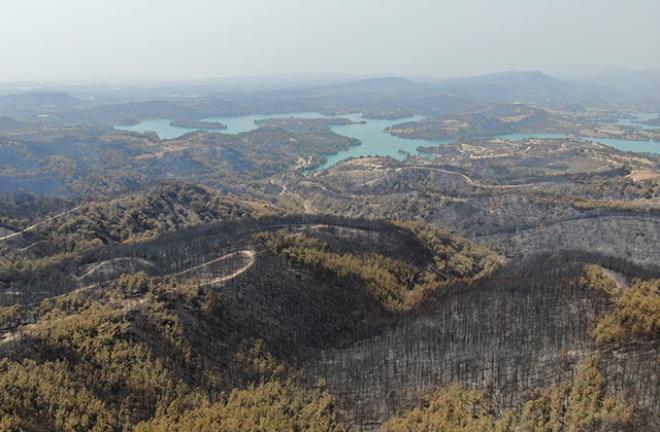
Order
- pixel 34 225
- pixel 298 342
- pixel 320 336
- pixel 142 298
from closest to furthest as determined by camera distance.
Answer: pixel 142 298 → pixel 298 342 → pixel 320 336 → pixel 34 225

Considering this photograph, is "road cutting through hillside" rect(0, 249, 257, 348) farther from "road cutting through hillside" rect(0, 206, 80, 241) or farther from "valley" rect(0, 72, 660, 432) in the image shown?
"road cutting through hillside" rect(0, 206, 80, 241)

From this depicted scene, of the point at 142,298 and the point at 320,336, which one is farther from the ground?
the point at 142,298

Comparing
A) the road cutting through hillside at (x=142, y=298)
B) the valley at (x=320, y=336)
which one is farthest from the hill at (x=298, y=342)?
the road cutting through hillside at (x=142, y=298)

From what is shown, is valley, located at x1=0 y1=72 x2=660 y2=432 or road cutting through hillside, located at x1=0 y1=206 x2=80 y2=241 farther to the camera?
road cutting through hillside, located at x1=0 y1=206 x2=80 y2=241

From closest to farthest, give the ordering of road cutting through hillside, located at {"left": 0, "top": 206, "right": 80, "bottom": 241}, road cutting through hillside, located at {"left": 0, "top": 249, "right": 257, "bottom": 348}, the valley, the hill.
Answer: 1. the valley
2. the hill
3. road cutting through hillside, located at {"left": 0, "top": 249, "right": 257, "bottom": 348}
4. road cutting through hillside, located at {"left": 0, "top": 206, "right": 80, "bottom": 241}

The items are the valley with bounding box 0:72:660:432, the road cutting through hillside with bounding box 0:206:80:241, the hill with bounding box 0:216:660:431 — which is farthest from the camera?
the road cutting through hillside with bounding box 0:206:80:241

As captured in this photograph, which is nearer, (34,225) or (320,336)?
(320,336)

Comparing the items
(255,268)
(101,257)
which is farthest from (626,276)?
(101,257)

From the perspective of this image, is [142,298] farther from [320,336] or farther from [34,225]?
[34,225]

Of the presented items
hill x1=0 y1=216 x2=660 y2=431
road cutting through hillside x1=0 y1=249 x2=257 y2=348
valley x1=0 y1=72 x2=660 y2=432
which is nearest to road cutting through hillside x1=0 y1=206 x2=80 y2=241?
valley x1=0 y1=72 x2=660 y2=432

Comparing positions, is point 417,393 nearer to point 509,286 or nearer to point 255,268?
point 509,286

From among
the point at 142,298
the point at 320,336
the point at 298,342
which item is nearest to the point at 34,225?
the point at 142,298

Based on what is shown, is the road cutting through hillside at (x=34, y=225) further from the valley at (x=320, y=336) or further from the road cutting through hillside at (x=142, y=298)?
the road cutting through hillside at (x=142, y=298)
